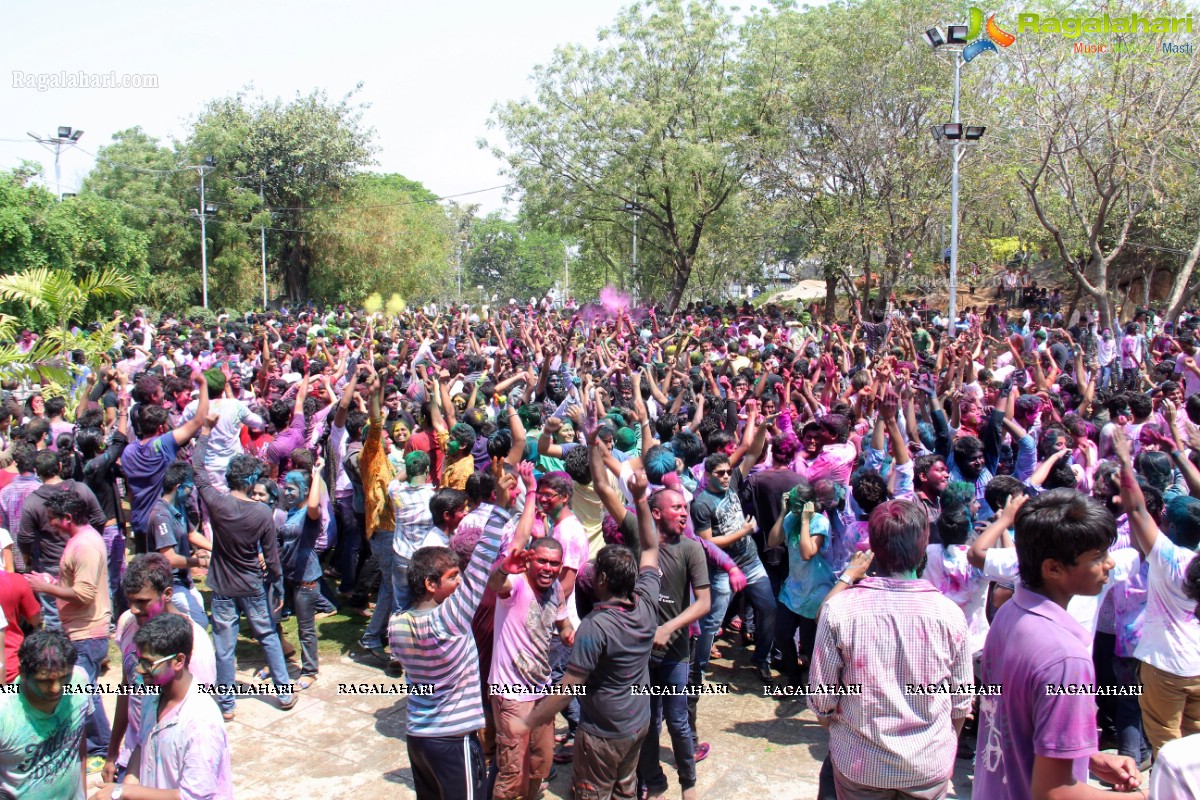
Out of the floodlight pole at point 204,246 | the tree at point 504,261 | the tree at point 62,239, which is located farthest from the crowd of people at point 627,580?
the tree at point 504,261

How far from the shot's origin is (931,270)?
25094 mm

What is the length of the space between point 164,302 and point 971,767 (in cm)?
3766

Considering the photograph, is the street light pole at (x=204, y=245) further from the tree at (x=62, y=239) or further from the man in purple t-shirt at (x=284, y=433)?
the man in purple t-shirt at (x=284, y=433)

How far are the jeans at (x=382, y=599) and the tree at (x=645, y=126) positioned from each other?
2095 cm

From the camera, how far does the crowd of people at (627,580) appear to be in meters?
3.19

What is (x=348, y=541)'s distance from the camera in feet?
26.1

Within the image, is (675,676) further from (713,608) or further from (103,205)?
(103,205)

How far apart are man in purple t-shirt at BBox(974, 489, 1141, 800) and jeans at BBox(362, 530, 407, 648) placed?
4.77 meters

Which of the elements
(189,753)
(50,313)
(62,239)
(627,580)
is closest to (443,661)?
(627,580)

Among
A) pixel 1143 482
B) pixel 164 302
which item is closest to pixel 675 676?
pixel 1143 482

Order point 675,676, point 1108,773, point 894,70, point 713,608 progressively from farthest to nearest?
point 894,70, point 713,608, point 675,676, point 1108,773

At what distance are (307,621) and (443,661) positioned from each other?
2.99 meters

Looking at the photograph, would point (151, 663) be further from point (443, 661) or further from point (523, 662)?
point (523, 662)

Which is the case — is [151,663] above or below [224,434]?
below
